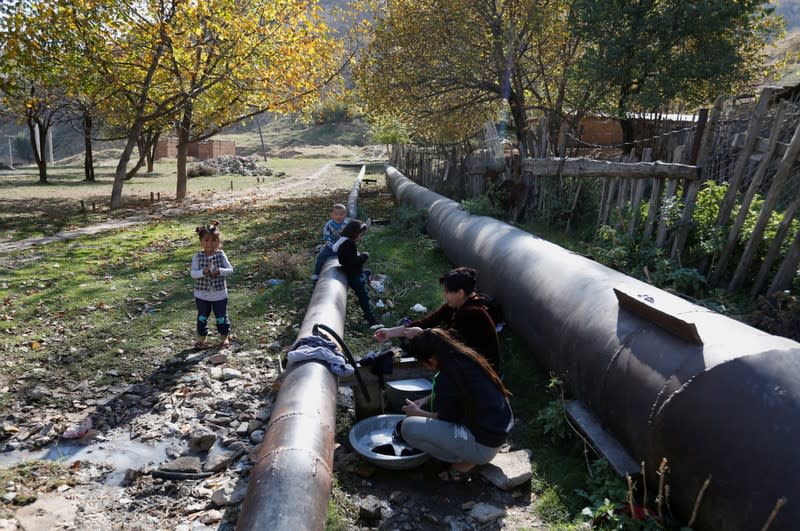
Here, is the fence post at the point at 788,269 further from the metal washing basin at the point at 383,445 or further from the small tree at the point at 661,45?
the small tree at the point at 661,45

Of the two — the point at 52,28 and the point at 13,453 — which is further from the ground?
the point at 52,28

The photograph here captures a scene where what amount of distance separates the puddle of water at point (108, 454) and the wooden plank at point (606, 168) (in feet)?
19.4

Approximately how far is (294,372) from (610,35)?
1276cm

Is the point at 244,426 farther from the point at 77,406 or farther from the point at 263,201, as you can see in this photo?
the point at 263,201

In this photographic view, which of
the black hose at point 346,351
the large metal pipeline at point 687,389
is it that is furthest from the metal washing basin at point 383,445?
the large metal pipeline at point 687,389

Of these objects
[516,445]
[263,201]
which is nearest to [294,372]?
[516,445]

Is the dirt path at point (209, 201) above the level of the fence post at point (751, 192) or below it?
below

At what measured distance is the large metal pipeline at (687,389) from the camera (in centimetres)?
246

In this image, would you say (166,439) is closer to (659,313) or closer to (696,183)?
(659,313)

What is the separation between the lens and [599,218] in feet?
26.9

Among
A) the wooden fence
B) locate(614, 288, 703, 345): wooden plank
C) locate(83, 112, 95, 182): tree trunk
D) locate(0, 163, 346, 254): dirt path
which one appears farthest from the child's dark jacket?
locate(83, 112, 95, 182): tree trunk

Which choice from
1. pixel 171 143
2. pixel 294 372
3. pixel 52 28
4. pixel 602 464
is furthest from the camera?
pixel 171 143

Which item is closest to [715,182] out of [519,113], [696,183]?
[696,183]

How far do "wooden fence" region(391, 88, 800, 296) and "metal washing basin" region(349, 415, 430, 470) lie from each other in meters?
3.85
